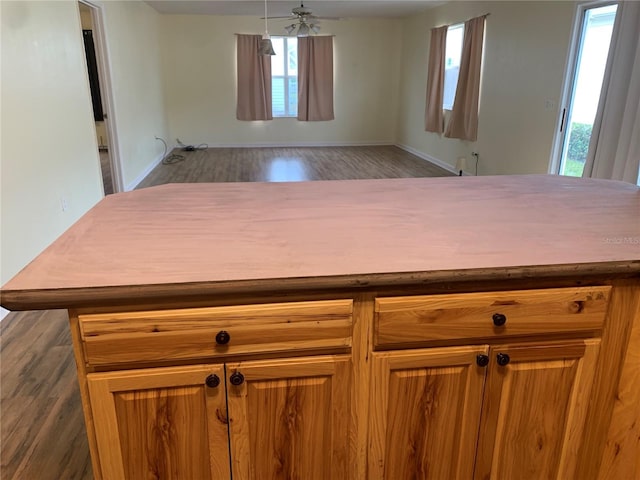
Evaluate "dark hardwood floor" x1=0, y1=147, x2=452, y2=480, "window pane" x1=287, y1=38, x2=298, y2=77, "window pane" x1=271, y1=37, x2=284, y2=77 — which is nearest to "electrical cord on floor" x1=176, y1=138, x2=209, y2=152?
"window pane" x1=271, y1=37, x2=284, y2=77

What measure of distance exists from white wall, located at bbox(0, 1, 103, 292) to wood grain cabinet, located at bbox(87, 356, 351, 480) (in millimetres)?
1992

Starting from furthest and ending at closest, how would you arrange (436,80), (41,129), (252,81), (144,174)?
(252,81), (436,80), (144,174), (41,129)

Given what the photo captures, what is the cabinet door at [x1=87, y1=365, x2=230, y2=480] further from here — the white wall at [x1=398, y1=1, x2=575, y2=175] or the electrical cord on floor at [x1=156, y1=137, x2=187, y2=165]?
the electrical cord on floor at [x1=156, y1=137, x2=187, y2=165]

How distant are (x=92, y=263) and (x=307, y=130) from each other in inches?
339

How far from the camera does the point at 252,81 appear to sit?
→ 877 centimetres

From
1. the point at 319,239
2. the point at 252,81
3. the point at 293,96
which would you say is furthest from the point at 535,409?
the point at 293,96

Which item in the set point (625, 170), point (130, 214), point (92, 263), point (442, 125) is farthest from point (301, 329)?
point (442, 125)

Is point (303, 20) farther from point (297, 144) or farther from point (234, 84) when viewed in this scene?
point (297, 144)

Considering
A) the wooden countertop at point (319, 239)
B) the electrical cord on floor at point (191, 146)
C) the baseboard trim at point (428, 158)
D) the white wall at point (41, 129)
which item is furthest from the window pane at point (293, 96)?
the wooden countertop at point (319, 239)

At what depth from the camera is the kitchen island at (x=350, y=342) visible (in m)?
1.05

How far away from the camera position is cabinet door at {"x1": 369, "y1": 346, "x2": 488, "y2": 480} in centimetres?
119

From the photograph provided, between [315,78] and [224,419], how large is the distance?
27.9ft

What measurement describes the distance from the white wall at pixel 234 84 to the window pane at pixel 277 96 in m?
0.20

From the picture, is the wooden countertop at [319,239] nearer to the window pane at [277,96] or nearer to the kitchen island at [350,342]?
the kitchen island at [350,342]
